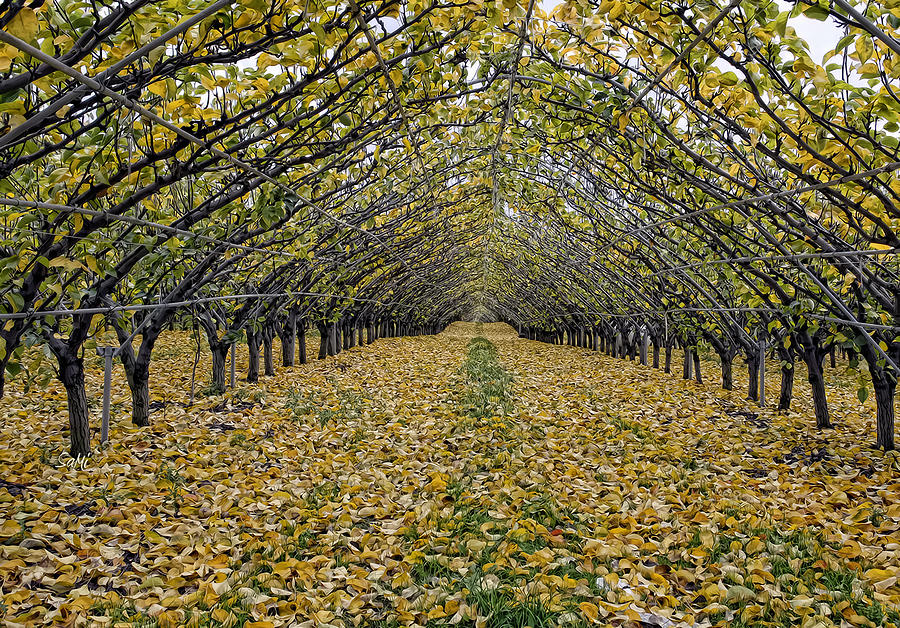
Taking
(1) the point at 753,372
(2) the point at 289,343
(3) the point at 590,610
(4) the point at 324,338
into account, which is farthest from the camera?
(4) the point at 324,338

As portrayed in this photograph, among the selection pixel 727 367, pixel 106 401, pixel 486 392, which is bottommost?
pixel 486 392

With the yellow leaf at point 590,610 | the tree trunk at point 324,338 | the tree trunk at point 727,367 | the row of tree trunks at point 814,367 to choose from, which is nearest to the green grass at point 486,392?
the row of tree trunks at point 814,367

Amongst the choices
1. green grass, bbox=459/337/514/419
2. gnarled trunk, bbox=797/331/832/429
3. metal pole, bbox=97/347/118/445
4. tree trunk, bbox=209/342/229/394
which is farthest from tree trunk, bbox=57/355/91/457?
gnarled trunk, bbox=797/331/832/429

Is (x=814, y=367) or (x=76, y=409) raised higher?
(x=814, y=367)

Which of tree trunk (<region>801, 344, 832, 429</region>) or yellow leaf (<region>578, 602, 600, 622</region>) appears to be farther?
tree trunk (<region>801, 344, 832, 429</region>)

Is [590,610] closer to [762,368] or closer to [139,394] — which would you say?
[139,394]

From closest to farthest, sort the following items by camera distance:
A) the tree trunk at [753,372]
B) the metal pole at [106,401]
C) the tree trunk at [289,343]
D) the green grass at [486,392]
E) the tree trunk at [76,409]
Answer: the tree trunk at [76,409], the metal pole at [106,401], the green grass at [486,392], the tree trunk at [753,372], the tree trunk at [289,343]

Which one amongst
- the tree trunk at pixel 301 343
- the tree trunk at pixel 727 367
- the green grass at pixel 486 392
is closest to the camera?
the green grass at pixel 486 392

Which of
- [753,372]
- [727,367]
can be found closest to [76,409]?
[753,372]

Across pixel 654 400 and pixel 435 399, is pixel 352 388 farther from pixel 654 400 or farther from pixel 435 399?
pixel 654 400

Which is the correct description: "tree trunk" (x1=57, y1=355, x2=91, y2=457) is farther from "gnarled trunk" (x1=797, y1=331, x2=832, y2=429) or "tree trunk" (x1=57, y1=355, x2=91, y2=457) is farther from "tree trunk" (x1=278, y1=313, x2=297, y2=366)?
"gnarled trunk" (x1=797, y1=331, x2=832, y2=429)

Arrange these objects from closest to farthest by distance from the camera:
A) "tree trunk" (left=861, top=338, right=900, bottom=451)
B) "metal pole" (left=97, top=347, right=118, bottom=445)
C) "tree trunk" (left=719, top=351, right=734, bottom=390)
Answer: "metal pole" (left=97, top=347, right=118, bottom=445), "tree trunk" (left=861, top=338, right=900, bottom=451), "tree trunk" (left=719, top=351, right=734, bottom=390)

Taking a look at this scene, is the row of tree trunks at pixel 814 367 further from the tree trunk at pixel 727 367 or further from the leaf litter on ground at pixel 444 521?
the leaf litter on ground at pixel 444 521

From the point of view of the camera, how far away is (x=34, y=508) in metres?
3.70
